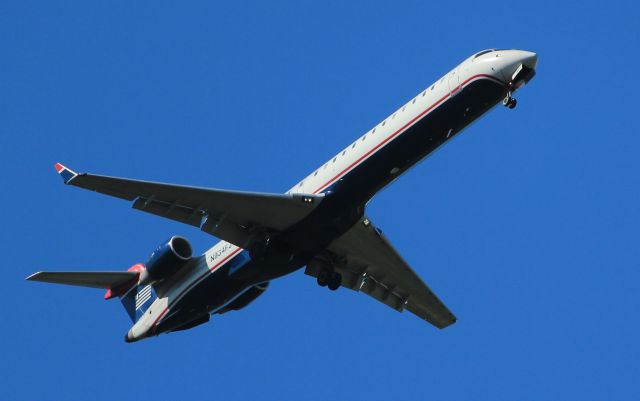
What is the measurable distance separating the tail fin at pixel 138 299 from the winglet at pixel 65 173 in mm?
7113

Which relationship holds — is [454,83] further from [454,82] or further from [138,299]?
[138,299]

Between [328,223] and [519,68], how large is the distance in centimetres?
695

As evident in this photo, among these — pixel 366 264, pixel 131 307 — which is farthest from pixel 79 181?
pixel 366 264

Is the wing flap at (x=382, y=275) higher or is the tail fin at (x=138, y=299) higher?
the wing flap at (x=382, y=275)

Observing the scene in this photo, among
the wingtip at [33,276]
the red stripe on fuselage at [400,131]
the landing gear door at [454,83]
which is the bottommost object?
the wingtip at [33,276]

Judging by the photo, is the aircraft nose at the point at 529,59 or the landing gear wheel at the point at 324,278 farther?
the landing gear wheel at the point at 324,278

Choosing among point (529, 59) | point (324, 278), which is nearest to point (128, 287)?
point (324, 278)

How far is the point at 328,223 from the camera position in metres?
33.1

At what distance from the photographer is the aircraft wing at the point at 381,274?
35.7 metres

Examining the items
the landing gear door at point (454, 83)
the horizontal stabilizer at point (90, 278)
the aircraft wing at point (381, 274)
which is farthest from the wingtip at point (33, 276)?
the landing gear door at point (454, 83)

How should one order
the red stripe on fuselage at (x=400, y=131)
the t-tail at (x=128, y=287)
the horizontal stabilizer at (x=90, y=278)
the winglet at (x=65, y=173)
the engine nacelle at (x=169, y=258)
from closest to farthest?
the winglet at (x=65, y=173)
the red stripe on fuselage at (x=400, y=131)
the horizontal stabilizer at (x=90, y=278)
the engine nacelle at (x=169, y=258)
the t-tail at (x=128, y=287)

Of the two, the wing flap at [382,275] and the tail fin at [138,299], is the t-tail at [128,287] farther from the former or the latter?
the wing flap at [382,275]

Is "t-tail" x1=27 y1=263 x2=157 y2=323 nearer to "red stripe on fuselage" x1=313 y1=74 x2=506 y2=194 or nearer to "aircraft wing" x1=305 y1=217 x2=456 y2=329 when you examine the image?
"aircraft wing" x1=305 y1=217 x2=456 y2=329

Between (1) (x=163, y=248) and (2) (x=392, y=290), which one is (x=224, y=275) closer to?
(1) (x=163, y=248)
